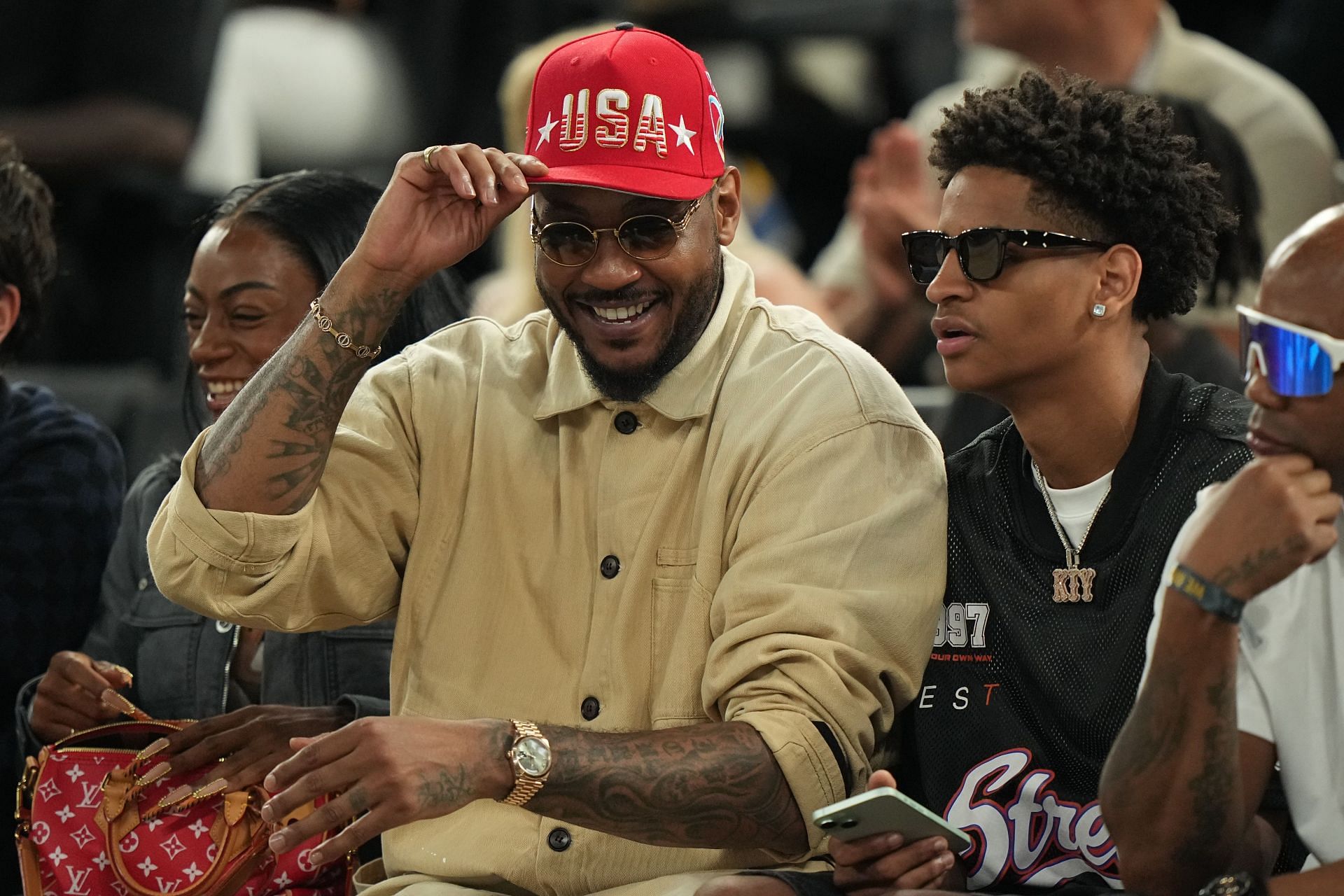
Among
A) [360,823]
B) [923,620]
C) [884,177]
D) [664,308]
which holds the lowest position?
[360,823]

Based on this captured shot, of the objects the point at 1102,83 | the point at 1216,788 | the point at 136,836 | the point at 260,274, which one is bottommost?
the point at 136,836

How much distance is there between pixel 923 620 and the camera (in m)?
3.04

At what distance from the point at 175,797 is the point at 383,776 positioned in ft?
2.30

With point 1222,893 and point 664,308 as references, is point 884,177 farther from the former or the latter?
point 1222,893

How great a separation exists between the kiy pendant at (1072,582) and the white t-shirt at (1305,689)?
340 mm

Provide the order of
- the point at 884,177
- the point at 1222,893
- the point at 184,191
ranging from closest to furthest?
the point at 1222,893
the point at 884,177
the point at 184,191

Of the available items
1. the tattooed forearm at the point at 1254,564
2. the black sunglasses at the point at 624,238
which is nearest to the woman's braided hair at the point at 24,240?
the black sunglasses at the point at 624,238

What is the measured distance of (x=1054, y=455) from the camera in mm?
3055

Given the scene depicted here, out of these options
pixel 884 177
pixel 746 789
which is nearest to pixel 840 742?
pixel 746 789

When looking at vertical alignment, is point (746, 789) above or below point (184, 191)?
below

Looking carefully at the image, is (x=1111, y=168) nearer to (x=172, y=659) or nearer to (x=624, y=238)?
(x=624, y=238)

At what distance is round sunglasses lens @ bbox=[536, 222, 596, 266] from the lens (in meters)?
3.15

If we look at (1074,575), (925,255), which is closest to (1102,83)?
(925,255)

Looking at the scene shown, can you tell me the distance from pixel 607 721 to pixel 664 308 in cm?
69
